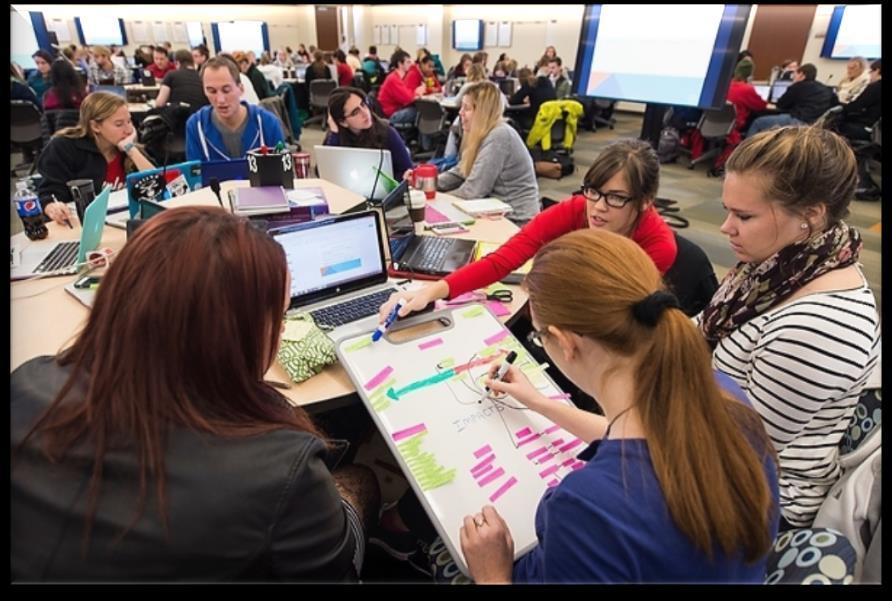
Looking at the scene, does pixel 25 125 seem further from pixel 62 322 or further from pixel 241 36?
pixel 241 36

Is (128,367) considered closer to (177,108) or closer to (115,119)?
(115,119)

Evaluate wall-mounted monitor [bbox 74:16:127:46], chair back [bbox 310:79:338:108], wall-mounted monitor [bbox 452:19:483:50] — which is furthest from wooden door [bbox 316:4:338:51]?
chair back [bbox 310:79:338:108]

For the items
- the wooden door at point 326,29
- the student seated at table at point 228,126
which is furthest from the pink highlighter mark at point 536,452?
the wooden door at point 326,29

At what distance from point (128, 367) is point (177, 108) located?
4.34 meters

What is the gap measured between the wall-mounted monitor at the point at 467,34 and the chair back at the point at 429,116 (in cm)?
715

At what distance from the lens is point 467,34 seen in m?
11.8

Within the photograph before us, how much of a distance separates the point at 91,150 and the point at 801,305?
2850mm

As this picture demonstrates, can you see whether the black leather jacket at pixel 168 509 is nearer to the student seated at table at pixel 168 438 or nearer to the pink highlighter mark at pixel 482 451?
the student seated at table at pixel 168 438

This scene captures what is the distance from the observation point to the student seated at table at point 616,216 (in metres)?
1.61

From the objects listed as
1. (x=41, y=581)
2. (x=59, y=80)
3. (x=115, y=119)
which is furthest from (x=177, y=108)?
(x=41, y=581)

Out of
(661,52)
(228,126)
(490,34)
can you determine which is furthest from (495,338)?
(490,34)

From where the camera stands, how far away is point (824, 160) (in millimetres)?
1087

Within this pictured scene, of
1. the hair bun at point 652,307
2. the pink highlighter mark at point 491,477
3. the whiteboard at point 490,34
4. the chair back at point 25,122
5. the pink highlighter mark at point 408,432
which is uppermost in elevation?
the whiteboard at point 490,34

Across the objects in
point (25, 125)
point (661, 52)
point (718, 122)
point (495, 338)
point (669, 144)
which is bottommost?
point (669, 144)
